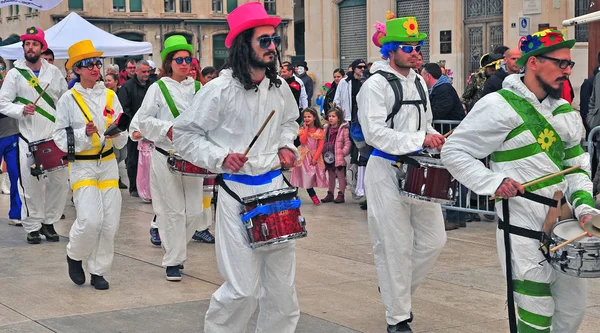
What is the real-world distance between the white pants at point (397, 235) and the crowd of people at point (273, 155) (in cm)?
1

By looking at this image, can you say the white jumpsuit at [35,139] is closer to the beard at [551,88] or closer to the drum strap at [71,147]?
the drum strap at [71,147]

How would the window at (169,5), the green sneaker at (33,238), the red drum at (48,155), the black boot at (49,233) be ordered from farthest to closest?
the window at (169,5) → the black boot at (49,233) → the green sneaker at (33,238) → the red drum at (48,155)

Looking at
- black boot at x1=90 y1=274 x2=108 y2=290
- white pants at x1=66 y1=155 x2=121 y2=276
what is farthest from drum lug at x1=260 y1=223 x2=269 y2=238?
black boot at x1=90 y1=274 x2=108 y2=290

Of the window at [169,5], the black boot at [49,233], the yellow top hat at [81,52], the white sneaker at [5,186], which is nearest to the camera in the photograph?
the yellow top hat at [81,52]

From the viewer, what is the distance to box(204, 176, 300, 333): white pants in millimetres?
5777

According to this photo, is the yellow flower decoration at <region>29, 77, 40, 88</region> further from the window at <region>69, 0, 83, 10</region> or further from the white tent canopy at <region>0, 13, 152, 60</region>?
the window at <region>69, 0, 83, 10</region>

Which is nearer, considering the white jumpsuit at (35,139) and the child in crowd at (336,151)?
the white jumpsuit at (35,139)

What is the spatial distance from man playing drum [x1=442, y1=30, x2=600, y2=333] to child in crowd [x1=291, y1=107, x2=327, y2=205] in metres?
8.73

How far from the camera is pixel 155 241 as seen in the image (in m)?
10.8

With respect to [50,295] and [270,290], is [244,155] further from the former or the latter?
[50,295]

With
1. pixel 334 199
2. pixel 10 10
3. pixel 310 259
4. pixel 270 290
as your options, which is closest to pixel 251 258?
pixel 270 290

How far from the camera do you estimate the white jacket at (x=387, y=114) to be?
6996 millimetres

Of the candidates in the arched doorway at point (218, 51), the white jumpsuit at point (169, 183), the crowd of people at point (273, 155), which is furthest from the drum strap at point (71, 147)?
the arched doorway at point (218, 51)

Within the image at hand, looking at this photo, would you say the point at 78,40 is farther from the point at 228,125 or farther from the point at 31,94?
the point at 228,125
